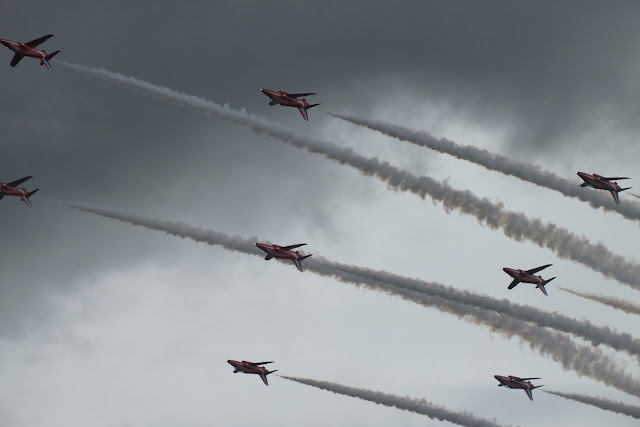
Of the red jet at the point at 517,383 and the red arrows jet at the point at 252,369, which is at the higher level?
the red jet at the point at 517,383

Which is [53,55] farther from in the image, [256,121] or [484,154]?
Result: [484,154]

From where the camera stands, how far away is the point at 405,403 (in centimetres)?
15388

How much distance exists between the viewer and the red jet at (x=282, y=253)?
504ft

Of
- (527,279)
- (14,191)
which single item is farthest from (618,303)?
(14,191)

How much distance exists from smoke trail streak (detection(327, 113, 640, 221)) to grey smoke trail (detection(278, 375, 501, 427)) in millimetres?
26003

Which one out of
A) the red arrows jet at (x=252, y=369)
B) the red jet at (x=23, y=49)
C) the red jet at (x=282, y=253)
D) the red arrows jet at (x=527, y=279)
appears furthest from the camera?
the red arrows jet at (x=252, y=369)

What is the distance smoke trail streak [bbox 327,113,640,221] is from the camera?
499 ft

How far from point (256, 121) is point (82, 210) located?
19.5 meters

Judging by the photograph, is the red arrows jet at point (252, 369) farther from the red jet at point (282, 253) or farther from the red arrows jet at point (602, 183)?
the red arrows jet at point (602, 183)

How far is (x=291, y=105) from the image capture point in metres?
153

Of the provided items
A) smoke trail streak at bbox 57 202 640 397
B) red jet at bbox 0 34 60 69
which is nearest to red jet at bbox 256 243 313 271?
smoke trail streak at bbox 57 202 640 397

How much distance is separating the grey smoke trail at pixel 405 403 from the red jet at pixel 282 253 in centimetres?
1253

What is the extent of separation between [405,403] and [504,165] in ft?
89.6

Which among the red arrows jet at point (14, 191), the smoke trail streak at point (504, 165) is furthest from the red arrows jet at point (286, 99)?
the red arrows jet at point (14, 191)
